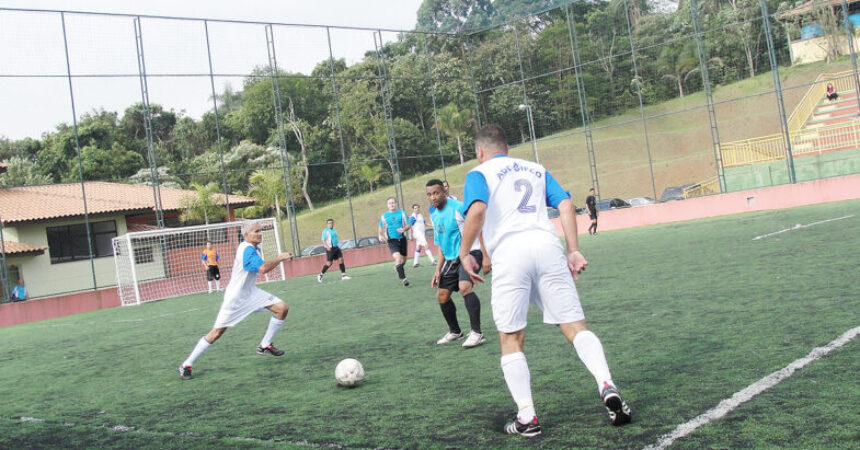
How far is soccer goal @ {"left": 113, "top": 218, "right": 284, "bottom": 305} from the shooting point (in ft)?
74.1

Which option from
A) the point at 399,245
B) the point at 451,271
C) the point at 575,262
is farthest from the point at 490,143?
the point at 399,245

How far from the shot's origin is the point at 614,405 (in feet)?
13.3

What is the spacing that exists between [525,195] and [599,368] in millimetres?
1104

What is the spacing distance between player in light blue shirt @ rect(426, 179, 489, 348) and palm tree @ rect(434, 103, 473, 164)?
115ft

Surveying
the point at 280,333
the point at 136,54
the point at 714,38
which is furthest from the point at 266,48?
the point at 714,38

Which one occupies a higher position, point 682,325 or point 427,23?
point 427,23

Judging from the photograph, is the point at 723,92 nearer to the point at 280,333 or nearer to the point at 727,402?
the point at 280,333

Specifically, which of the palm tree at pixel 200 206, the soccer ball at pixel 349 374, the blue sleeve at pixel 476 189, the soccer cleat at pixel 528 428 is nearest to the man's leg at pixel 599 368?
the soccer cleat at pixel 528 428

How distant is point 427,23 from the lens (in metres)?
94.8

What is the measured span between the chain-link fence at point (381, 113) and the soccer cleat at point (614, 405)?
72.4 feet

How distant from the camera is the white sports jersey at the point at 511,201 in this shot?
4.38 m

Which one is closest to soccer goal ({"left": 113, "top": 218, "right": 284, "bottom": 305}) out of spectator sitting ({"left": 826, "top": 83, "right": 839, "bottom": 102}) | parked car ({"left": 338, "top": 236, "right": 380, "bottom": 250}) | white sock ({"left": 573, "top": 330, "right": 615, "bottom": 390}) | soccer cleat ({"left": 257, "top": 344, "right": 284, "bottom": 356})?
parked car ({"left": 338, "top": 236, "right": 380, "bottom": 250})

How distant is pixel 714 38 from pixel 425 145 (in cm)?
2194

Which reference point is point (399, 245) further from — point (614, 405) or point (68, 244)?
point (68, 244)
